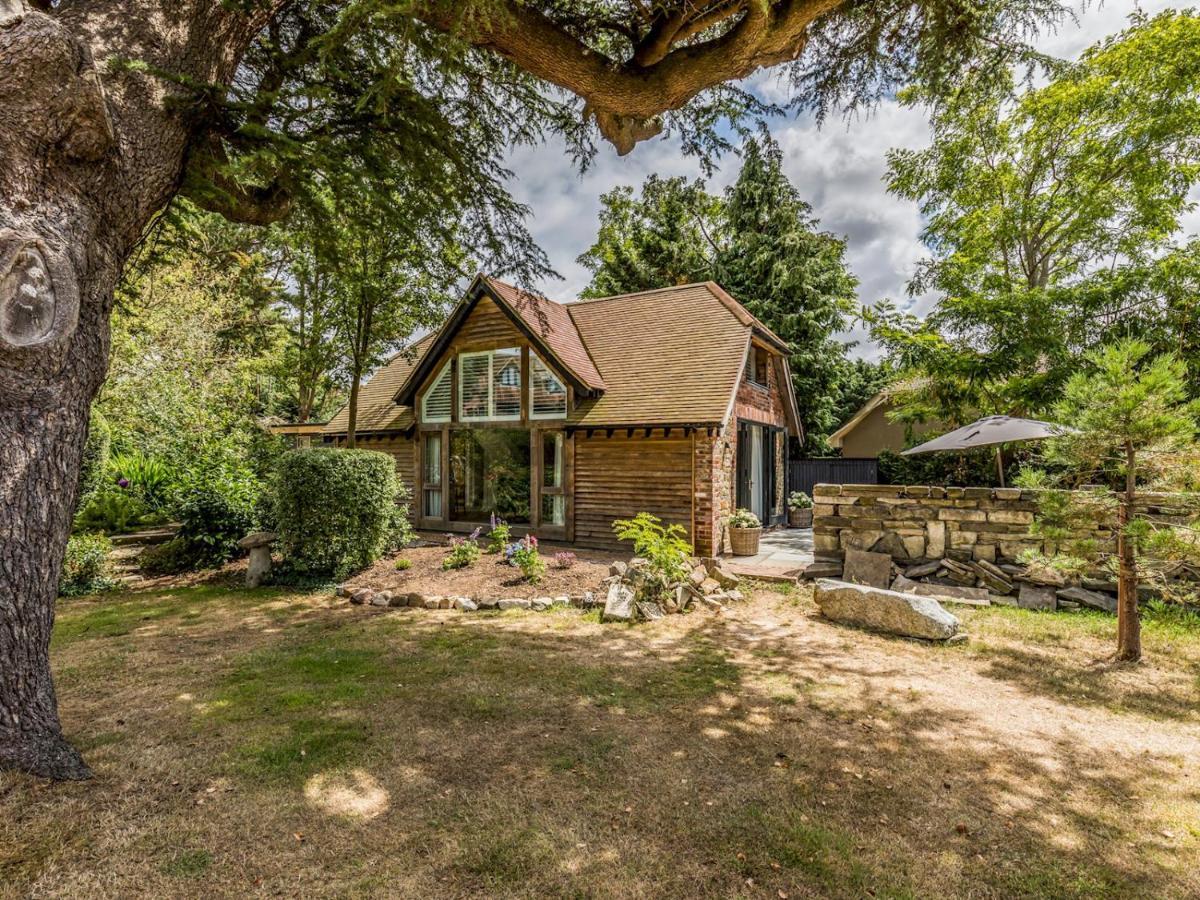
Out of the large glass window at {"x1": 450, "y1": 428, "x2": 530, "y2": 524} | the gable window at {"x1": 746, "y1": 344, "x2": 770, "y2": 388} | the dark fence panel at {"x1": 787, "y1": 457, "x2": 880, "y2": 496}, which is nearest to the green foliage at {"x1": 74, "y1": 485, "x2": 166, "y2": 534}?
the large glass window at {"x1": 450, "y1": 428, "x2": 530, "y2": 524}

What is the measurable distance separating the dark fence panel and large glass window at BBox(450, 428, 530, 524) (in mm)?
9139

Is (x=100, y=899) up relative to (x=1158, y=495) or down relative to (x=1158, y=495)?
down

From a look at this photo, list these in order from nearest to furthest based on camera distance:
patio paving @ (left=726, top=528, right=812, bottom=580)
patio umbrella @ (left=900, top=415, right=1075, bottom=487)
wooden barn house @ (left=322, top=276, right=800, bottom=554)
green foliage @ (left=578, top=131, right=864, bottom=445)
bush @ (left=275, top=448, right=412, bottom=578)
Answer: patio umbrella @ (left=900, top=415, right=1075, bottom=487) < bush @ (left=275, top=448, right=412, bottom=578) < patio paving @ (left=726, top=528, right=812, bottom=580) < wooden barn house @ (left=322, top=276, right=800, bottom=554) < green foliage @ (left=578, top=131, right=864, bottom=445)

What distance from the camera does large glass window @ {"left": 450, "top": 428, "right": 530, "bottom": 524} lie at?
13.0 metres

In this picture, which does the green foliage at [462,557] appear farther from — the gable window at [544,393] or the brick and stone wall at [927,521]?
the brick and stone wall at [927,521]

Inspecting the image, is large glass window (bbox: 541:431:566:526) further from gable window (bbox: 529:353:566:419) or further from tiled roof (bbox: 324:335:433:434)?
tiled roof (bbox: 324:335:433:434)

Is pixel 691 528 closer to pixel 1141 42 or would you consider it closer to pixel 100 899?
pixel 100 899

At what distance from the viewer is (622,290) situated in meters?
24.2

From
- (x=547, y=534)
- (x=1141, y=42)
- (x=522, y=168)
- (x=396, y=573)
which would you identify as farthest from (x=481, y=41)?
(x=1141, y=42)

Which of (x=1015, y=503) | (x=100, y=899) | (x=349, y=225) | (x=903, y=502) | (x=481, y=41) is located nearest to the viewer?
(x=100, y=899)

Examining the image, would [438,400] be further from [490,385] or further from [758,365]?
[758,365]

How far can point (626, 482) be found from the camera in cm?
1154

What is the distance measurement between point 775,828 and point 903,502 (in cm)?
649

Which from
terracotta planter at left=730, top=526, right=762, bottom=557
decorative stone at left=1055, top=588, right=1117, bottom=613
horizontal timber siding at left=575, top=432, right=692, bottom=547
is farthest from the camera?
horizontal timber siding at left=575, top=432, right=692, bottom=547
